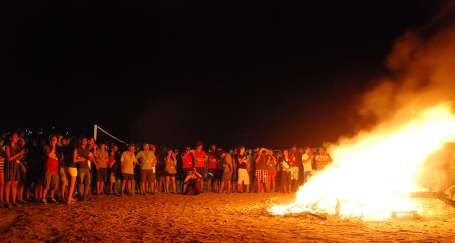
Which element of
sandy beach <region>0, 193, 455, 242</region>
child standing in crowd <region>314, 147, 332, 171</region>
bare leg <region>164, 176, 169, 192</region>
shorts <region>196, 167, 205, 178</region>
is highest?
child standing in crowd <region>314, 147, 332, 171</region>

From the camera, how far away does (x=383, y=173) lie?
13.0 m

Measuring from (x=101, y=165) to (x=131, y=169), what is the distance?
1.05 m

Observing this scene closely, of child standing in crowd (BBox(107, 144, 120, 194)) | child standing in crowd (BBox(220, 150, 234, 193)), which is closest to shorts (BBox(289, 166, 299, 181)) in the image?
child standing in crowd (BBox(220, 150, 234, 193))

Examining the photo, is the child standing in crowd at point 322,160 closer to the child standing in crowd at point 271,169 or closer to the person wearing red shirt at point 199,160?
the child standing in crowd at point 271,169

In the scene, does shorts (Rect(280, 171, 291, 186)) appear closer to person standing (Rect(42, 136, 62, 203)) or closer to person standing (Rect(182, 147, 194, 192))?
person standing (Rect(182, 147, 194, 192))

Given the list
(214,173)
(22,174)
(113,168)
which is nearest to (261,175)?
(214,173)

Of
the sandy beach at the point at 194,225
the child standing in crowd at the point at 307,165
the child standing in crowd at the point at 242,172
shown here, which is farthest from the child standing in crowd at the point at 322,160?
the sandy beach at the point at 194,225

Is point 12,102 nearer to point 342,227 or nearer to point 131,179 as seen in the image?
point 131,179

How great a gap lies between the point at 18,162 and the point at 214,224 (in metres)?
5.95

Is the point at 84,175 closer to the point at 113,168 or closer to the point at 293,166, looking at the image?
the point at 113,168

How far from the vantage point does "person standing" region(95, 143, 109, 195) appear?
1517cm

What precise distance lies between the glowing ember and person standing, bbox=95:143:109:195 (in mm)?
6179

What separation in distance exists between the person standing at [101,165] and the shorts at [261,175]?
20.3 feet

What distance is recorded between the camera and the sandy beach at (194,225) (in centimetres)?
816
